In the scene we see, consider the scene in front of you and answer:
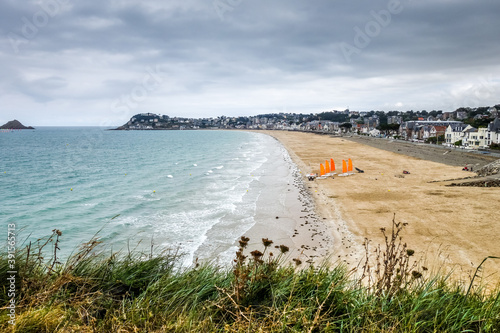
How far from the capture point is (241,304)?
3.48 metres

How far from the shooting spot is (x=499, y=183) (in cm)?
2216

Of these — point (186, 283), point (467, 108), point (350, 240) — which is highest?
point (467, 108)

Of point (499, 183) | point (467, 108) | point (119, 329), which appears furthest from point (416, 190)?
point (467, 108)

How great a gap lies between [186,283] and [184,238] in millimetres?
10043

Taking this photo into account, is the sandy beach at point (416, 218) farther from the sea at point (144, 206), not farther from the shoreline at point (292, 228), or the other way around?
the sea at point (144, 206)

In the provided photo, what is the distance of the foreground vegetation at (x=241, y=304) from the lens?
3070 millimetres

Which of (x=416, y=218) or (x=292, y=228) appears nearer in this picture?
(x=292, y=228)

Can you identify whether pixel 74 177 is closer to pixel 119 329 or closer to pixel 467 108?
pixel 119 329

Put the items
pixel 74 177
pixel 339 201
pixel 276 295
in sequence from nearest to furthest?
1. pixel 276 295
2. pixel 339 201
3. pixel 74 177

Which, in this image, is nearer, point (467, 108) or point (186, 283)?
point (186, 283)

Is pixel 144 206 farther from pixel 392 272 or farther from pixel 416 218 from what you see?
pixel 392 272

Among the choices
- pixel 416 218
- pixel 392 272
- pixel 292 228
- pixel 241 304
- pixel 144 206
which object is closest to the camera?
pixel 241 304

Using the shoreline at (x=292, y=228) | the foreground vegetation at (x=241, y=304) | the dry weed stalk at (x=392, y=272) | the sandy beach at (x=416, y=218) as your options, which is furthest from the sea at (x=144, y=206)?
the sandy beach at (x=416, y=218)

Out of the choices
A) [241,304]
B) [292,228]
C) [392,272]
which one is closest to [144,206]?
[292,228]
